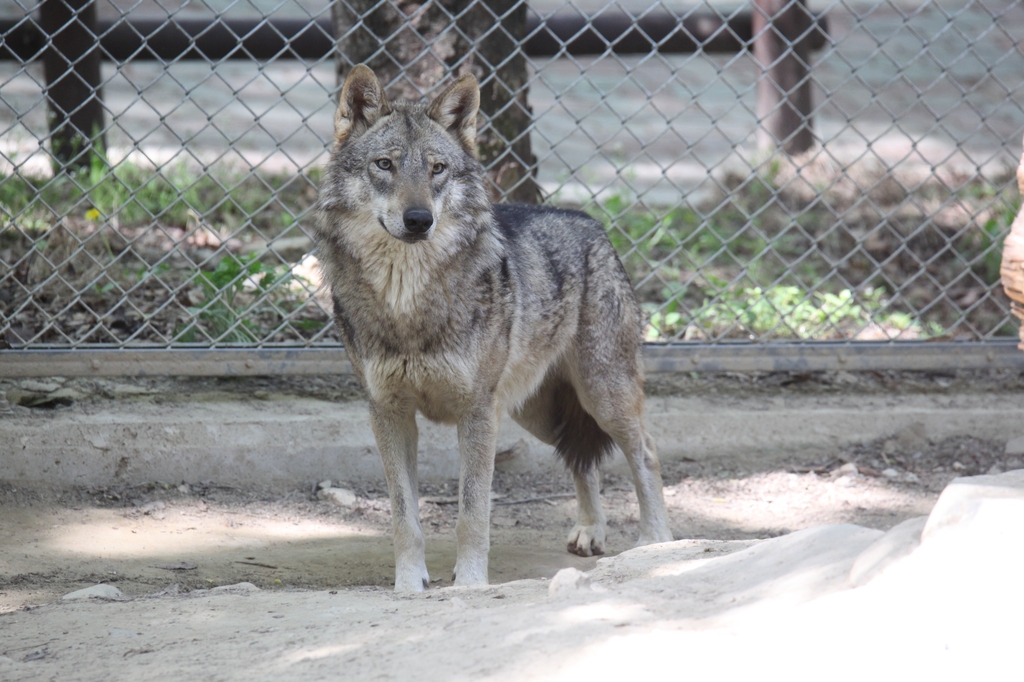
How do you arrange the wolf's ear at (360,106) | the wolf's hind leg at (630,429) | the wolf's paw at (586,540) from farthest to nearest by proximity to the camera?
the wolf's hind leg at (630,429), the wolf's paw at (586,540), the wolf's ear at (360,106)

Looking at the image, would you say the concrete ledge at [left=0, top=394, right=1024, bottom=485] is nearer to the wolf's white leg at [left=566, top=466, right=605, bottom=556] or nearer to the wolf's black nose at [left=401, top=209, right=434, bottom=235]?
the wolf's white leg at [left=566, top=466, right=605, bottom=556]

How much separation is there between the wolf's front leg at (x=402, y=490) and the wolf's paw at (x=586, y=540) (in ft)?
2.38

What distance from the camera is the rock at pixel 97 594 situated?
3.08 m

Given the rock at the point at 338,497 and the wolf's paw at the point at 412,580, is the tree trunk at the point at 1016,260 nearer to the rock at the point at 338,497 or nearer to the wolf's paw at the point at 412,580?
the wolf's paw at the point at 412,580

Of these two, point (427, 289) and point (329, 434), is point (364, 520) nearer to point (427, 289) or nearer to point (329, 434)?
point (329, 434)

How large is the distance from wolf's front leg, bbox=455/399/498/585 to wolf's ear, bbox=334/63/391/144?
1.20 meters

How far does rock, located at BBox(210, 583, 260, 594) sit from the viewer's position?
317 centimetres

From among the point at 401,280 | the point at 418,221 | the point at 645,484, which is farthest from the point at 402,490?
the point at 645,484

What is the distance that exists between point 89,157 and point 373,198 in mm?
4061

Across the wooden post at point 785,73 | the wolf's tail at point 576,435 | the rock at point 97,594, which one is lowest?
the rock at point 97,594

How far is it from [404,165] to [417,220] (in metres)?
0.28

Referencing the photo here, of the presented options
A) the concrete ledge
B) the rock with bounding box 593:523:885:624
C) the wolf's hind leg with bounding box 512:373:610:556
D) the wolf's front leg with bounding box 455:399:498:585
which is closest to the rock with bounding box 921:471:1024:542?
the rock with bounding box 593:523:885:624

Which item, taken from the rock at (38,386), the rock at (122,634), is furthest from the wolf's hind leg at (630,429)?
the rock at (38,386)

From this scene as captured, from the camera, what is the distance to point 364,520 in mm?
4363
